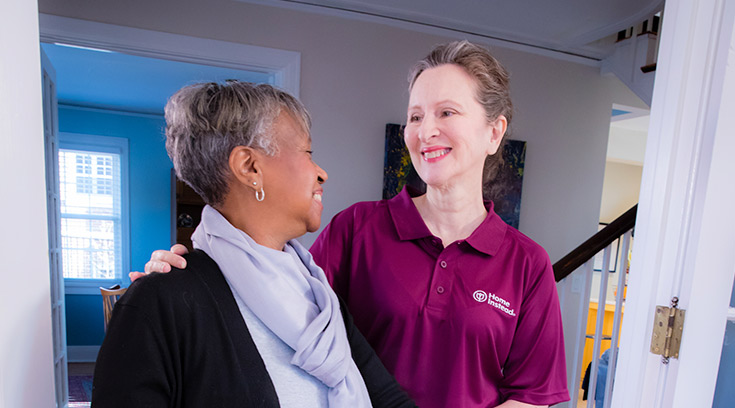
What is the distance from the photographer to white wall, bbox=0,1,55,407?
0.49 metres

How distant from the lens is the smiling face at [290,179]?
731 millimetres

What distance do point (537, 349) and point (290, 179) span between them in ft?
2.29

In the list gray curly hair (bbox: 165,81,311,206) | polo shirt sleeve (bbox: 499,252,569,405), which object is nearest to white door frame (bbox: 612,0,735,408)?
polo shirt sleeve (bbox: 499,252,569,405)

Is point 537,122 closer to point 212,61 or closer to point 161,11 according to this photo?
point 212,61

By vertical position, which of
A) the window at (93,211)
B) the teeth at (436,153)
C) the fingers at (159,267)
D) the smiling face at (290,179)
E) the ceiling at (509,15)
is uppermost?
the ceiling at (509,15)

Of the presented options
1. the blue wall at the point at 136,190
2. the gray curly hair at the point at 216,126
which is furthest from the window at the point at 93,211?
the gray curly hair at the point at 216,126

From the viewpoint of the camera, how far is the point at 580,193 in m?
3.02

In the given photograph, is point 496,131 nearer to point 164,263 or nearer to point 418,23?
point 164,263

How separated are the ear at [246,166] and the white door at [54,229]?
2.25 metres

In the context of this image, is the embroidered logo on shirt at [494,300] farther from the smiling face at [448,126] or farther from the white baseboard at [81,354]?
the white baseboard at [81,354]

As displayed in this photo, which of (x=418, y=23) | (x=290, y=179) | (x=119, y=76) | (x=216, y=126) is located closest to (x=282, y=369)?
(x=290, y=179)

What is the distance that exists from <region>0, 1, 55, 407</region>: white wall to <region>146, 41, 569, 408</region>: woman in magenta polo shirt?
565mm

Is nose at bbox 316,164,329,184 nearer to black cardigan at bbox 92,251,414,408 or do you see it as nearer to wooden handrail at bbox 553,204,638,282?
black cardigan at bbox 92,251,414,408

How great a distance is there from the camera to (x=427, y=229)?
965 mm
